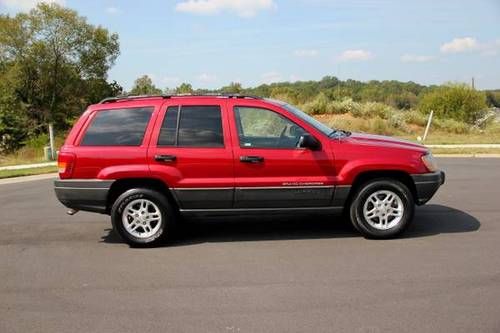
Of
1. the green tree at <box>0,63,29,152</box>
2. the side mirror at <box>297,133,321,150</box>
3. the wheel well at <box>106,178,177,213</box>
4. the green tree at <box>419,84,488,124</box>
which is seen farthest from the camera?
the green tree at <box>419,84,488,124</box>

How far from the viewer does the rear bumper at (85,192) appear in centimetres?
673

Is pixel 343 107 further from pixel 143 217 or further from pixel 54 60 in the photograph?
pixel 54 60

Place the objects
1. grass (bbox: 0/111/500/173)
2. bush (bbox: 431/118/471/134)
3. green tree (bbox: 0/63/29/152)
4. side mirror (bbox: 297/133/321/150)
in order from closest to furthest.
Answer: side mirror (bbox: 297/133/321/150) < grass (bbox: 0/111/500/173) < bush (bbox: 431/118/471/134) < green tree (bbox: 0/63/29/152)

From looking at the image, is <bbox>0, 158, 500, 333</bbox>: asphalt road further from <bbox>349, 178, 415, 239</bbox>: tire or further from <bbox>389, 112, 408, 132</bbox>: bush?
<bbox>389, 112, 408, 132</bbox>: bush

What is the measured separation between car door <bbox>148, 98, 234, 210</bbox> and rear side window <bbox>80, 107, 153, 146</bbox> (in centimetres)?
19

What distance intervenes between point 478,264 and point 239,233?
2991 mm

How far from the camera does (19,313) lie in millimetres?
4688

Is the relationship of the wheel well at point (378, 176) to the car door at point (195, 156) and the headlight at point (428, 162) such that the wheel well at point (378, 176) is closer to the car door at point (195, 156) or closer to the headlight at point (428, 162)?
the headlight at point (428, 162)

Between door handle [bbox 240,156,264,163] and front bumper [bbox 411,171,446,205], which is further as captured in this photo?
front bumper [bbox 411,171,446,205]

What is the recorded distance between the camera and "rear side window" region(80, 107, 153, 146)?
6781mm

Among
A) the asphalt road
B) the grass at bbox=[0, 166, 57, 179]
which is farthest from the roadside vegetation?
the asphalt road

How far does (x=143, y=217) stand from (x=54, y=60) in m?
44.7

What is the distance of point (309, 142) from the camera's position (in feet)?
21.6

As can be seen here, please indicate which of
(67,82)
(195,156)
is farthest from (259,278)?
(67,82)
